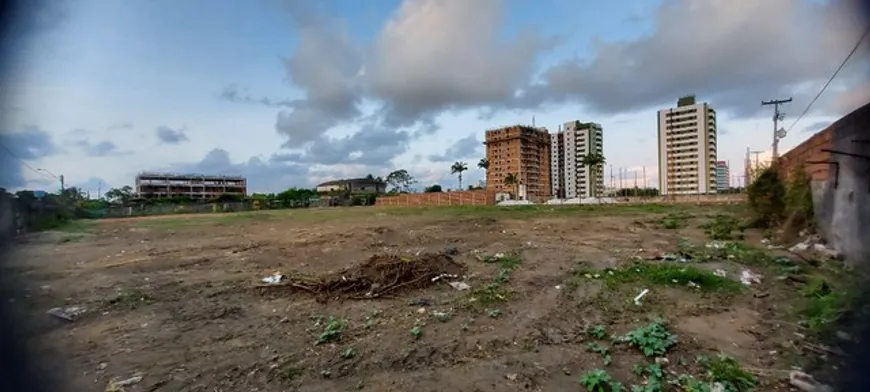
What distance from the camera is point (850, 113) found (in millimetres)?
1188

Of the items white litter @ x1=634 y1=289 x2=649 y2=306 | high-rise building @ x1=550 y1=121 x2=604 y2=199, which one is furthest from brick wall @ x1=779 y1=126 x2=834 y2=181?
high-rise building @ x1=550 y1=121 x2=604 y2=199

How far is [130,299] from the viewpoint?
4.07 m

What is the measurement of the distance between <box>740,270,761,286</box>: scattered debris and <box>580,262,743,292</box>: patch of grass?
0.45ft

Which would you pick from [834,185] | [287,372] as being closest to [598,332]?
[287,372]

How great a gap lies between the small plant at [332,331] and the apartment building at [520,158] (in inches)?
1770

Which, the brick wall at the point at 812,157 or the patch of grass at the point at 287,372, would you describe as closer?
the patch of grass at the point at 287,372

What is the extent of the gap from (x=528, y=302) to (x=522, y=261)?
1.90 m

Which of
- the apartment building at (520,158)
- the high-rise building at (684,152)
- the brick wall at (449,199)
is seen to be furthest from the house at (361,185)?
the high-rise building at (684,152)

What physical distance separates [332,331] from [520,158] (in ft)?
158

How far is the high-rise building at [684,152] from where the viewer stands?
51.8ft

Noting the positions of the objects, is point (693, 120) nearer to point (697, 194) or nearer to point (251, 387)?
point (697, 194)

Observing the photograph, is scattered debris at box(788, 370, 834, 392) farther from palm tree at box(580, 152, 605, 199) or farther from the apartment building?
the apartment building

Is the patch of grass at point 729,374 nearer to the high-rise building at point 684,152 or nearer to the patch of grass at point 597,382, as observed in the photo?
the patch of grass at point 597,382

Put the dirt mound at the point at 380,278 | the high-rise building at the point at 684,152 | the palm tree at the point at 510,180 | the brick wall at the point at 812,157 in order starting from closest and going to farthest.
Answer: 1. the brick wall at the point at 812,157
2. the dirt mound at the point at 380,278
3. the high-rise building at the point at 684,152
4. the palm tree at the point at 510,180
